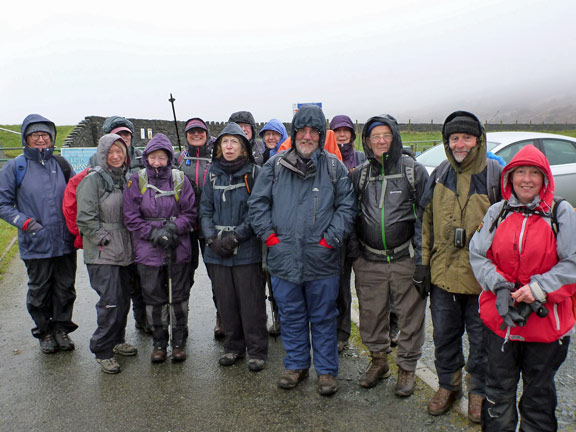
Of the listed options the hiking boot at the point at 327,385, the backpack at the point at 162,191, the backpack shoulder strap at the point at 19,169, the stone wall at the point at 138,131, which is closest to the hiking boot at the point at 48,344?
the backpack shoulder strap at the point at 19,169

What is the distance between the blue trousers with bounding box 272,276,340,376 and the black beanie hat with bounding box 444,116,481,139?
4.79ft

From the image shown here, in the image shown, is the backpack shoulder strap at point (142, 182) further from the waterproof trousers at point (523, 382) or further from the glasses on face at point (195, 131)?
the waterproof trousers at point (523, 382)

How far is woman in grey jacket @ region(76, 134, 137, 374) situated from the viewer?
403cm

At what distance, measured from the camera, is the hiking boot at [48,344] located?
4.43 metres

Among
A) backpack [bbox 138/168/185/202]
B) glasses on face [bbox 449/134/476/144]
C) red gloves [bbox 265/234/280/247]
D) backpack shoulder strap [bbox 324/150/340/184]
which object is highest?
glasses on face [bbox 449/134/476/144]

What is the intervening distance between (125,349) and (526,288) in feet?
11.8

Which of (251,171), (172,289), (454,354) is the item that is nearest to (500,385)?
(454,354)

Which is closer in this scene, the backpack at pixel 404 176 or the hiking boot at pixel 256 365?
the backpack at pixel 404 176

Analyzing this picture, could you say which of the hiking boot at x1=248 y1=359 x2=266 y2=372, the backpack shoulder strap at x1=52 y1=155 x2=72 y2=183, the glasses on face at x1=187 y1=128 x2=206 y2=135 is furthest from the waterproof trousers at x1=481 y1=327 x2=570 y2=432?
the backpack shoulder strap at x1=52 y1=155 x2=72 y2=183

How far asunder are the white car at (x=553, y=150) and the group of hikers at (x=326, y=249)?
3.87 meters

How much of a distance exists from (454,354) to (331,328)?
97 centimetres

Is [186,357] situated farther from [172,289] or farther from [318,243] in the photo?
[318,243]

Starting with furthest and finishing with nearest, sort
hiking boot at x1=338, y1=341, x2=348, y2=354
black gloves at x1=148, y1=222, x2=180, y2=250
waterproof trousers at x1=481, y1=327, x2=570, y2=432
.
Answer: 1. hiking boot at x1=338, y1=341, x2=348, y2=354
2. black gloves at x1=148, y1=222, x2=180, y2=250
3. waterproof trousers at x1=481, y1=327, x2=570, y2=432

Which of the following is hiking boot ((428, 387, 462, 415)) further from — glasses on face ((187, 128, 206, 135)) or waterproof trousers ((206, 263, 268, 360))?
glasses on face ((187, 128, 206, 135))
